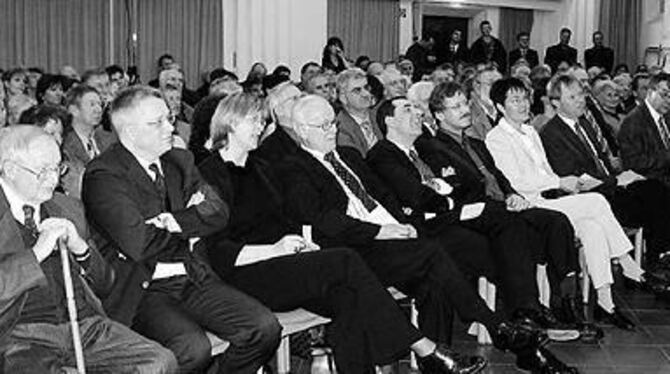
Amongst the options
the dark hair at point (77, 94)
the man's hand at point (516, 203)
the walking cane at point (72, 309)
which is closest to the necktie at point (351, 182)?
the man's hand at point (516, 203)

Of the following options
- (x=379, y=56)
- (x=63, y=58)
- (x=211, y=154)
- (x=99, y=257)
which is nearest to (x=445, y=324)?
(x=211, y=154)

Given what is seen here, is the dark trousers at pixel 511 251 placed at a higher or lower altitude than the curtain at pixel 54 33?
lower

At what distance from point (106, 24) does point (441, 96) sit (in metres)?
8.30

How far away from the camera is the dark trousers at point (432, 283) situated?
433cm

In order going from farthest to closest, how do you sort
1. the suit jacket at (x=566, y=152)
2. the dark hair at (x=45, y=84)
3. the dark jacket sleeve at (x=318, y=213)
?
the dark hair at (x=45, y=84) < the suit jacket at (x=566, y=152) < the dark jacket sleeve at (x=318, y=213)

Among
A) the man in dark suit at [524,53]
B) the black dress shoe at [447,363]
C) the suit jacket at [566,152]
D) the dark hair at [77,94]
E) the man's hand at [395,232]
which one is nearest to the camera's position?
the black dress shoe at [447,363]

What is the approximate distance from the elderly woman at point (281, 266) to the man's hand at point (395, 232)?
34 cm

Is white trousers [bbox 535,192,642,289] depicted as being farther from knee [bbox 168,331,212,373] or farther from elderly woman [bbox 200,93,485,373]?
knee [bbox 168,331,212,373]

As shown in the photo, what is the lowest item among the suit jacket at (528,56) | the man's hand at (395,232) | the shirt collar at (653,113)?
the man's hand at (395,232)

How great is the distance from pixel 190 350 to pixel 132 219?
47 cm

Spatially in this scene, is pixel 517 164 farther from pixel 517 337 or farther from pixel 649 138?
pixel 517 337

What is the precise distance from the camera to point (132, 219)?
3467 millimetres

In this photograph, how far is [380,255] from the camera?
441 cm

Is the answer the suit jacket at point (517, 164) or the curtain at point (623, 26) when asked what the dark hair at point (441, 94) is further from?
the curtain at point (623, 26)
